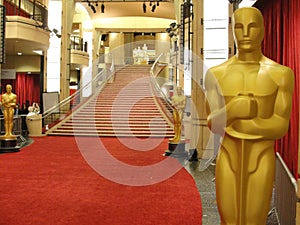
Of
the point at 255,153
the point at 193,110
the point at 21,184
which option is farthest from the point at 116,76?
the point at 255,153

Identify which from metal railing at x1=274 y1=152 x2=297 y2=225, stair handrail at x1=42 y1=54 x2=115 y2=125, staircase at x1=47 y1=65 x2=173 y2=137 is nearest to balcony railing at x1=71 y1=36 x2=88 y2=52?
stair handrail at x1=42 y1=54 x2=115 y2=125

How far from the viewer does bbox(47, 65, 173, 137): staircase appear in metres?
12.8

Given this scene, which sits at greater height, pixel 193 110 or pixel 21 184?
pixel 193 110

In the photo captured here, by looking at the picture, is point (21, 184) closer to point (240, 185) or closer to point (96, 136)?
point (240, 185)

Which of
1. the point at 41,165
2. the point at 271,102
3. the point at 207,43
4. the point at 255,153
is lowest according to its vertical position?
the point at 41,165

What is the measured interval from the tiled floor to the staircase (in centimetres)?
520

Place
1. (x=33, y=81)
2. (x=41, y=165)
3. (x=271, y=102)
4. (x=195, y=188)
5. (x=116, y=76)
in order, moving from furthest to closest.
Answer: (x=116, y=76), (x=33, y=81), (x=41, y=165), (x=195, y=188), (x=271, y=102)

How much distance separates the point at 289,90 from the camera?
7.63 feet

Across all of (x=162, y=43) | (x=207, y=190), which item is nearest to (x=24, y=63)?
(x=162, y=43)

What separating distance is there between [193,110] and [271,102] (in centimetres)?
579

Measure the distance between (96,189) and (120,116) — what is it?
8.79 metres

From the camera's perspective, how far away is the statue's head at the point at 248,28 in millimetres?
2346

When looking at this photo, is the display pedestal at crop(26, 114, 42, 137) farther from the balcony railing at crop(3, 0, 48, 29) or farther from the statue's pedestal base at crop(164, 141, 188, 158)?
the statue's pedestal base at crop(164, 141, 188, 158)

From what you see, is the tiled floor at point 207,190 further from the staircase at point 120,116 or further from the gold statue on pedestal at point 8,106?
the staircase at point 120,116
